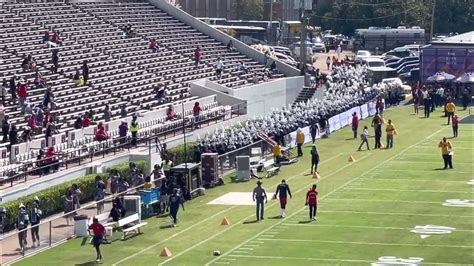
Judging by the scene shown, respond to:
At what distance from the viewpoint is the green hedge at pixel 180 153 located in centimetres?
4842

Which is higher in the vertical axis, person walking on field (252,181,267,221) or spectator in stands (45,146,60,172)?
spectator in stands (45,146,60,172)

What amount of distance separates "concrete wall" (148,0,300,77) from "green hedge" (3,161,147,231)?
27187 millimetres

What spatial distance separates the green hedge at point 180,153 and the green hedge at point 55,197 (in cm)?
315

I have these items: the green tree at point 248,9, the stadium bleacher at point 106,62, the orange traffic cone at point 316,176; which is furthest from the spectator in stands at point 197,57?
the green tree at point 248,9

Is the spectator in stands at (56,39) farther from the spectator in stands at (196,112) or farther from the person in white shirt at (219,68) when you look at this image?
the person in white shirt at (219,68)

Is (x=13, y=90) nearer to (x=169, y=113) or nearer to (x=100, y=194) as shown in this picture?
(x=169, y=113)

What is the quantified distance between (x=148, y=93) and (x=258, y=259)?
2602cm

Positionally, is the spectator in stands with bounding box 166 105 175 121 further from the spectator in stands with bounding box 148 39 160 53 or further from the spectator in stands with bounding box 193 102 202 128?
the spectator in stands with bounding box 148 39 160 53

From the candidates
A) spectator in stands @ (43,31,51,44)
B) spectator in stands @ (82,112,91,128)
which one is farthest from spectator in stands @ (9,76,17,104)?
spectator in stands @ (43,31,51,44)

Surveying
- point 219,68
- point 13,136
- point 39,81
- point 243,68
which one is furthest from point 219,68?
point 13,136

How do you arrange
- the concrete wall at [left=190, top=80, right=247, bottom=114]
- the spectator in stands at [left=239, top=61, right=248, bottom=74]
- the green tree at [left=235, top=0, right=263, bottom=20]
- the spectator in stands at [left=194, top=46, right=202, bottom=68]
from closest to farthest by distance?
the concrete wall at [left=190, top=80, right=247, bottom=114]
the spectator in stands at [left=194, top=46, right=202, bottom=68]
the spectator in stands at [left=239, top=61, right=248, bottom=74]
the green tree at [left=235, top=0, right=263, bottom=20]

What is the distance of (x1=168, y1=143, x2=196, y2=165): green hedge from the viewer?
48.4 meters

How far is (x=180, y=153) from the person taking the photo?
160ft

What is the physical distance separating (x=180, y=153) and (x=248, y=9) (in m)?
67.8
